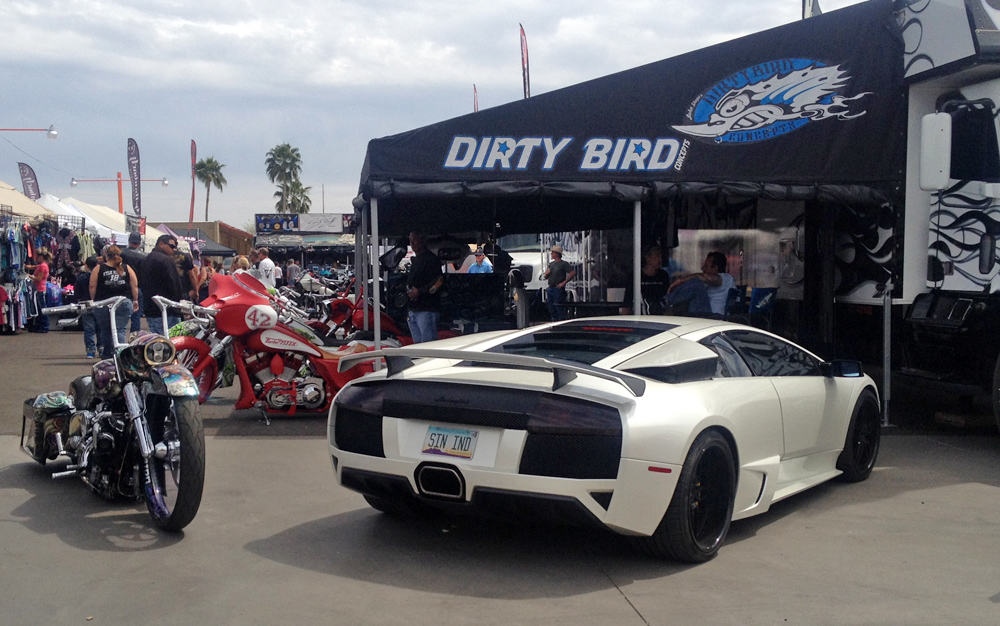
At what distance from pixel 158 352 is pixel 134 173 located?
4051 cm

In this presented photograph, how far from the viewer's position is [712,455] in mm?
4488

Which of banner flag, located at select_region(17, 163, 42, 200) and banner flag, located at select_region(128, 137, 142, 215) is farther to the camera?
banner flag, located at select_region(128, 137, 142, 215)

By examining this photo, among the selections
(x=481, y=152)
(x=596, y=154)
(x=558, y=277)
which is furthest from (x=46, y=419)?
(x=558, y=277)

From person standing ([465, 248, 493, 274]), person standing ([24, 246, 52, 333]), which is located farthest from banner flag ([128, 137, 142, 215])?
person standing ([465, 248, 493, 274])

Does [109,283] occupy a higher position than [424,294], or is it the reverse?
[109,283]

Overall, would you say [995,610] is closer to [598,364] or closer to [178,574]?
[598,364]

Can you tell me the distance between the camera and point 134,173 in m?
42.1

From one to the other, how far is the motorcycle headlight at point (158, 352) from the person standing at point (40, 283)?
15483 millimetres

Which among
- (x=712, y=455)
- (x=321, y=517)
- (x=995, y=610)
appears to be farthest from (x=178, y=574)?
(x=995, y=610)

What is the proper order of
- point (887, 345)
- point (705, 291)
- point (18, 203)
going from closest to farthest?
point (887, 345) → point (705, 291) → point (18, 203)

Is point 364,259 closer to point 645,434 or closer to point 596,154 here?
point 596,154

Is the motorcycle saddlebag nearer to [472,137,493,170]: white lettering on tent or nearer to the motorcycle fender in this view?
the motorcycle fender

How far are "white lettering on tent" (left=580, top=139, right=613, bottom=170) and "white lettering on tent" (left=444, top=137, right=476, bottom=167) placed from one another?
1027mm

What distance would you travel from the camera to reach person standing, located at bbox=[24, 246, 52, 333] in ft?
61.8
